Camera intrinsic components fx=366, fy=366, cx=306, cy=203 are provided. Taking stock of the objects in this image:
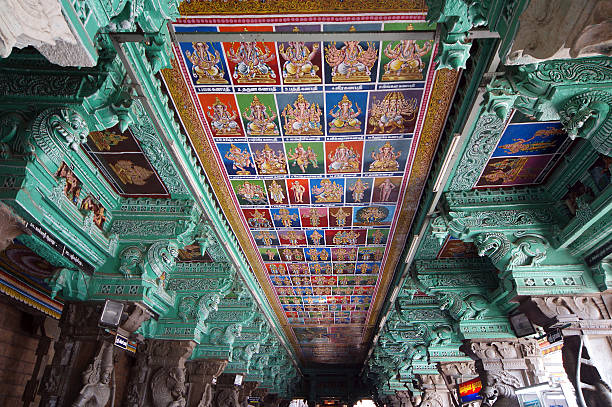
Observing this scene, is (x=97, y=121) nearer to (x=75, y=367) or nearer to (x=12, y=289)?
(x=75, y=367)

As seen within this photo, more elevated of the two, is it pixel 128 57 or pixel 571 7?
pixel 128 57

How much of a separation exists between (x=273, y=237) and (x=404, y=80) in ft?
16.1

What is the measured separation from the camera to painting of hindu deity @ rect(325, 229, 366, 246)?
830cm

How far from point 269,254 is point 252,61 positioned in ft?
18.8

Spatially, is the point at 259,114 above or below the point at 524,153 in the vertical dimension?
above

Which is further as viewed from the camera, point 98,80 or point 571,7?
point 98,80

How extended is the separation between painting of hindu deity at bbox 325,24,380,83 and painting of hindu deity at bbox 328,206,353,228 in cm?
323

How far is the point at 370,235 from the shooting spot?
8.42m

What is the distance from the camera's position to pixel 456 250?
27.1 feet

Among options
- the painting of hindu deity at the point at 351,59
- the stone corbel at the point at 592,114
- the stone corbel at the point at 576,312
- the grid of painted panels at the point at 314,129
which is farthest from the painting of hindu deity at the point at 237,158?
the stone corbel at the point at 576,312

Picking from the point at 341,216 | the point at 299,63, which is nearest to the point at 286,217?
the point at 341,216

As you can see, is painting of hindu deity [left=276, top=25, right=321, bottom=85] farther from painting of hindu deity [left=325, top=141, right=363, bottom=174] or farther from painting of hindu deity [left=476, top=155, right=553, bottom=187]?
painting of hindu deity [left=476, top=155, right=553, bottom=187]

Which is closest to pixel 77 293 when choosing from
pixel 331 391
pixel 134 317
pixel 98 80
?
pixel 134 317

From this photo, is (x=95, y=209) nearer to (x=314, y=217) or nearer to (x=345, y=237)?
(x=314, y=217)
